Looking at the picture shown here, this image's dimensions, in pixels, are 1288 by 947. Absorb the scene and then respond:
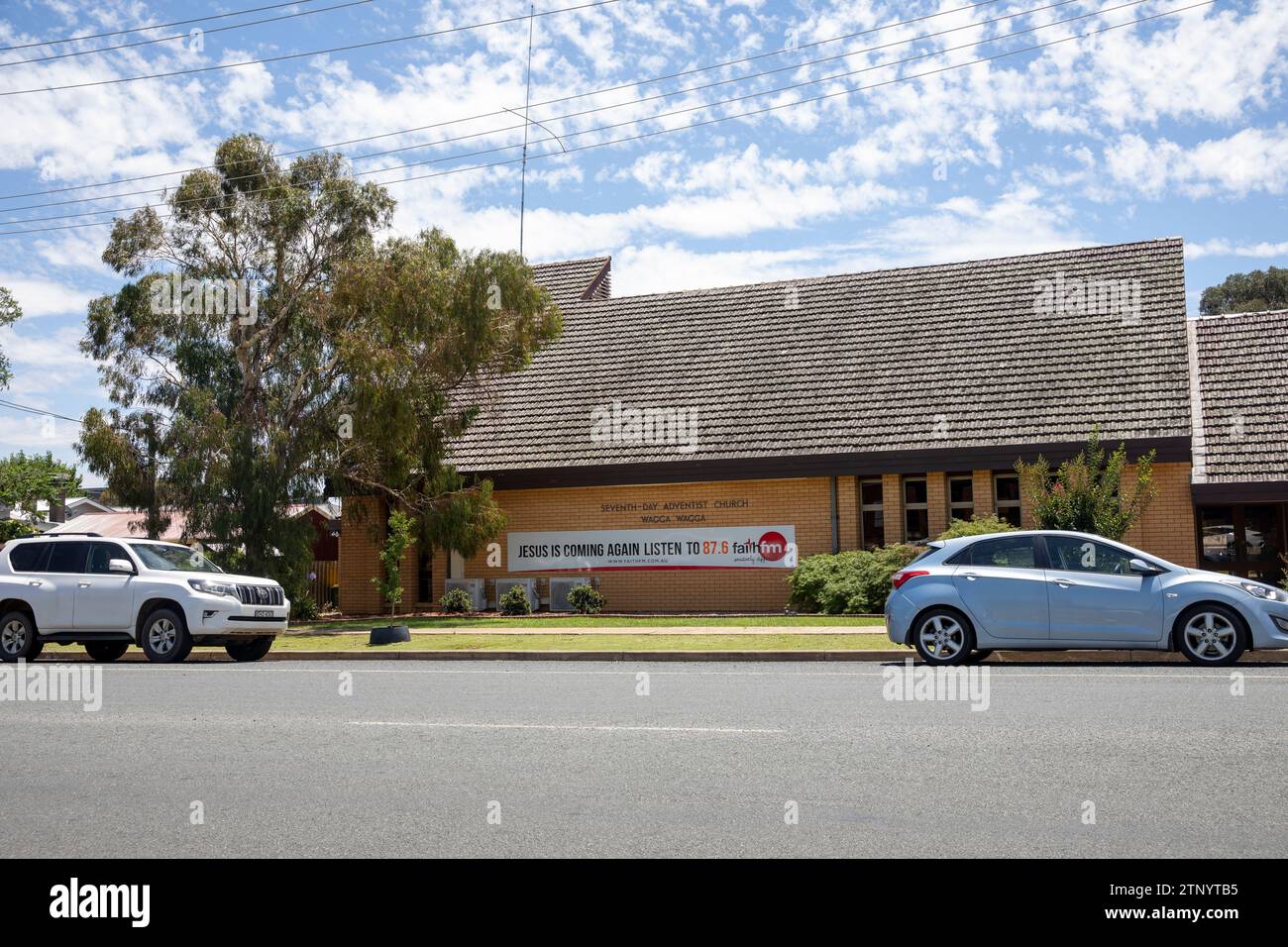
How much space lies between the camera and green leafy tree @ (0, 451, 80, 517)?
51156 millimetres

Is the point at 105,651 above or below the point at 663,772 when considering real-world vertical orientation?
above

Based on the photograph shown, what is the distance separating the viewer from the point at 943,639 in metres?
13.6

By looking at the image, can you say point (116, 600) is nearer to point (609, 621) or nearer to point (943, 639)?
point (609, 621)

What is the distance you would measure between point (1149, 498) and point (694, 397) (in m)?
9.94

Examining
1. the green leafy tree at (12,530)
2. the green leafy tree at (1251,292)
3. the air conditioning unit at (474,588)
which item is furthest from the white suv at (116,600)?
the green leafy tree at (1251,292)

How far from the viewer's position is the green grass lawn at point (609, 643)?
16062 mm

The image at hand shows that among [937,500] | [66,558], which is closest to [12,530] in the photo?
[66,558]

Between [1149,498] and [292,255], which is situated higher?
[292,255]

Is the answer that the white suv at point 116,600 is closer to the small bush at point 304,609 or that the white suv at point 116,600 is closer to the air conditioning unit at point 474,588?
the small bush at point 304,609

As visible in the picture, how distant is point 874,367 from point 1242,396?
23.9ft

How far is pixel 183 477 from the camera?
2338 centimetres

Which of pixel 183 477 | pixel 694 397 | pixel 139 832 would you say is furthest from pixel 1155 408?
pixel 139 832

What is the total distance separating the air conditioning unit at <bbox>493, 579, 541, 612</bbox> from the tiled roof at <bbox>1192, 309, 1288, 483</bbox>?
44.5ft
